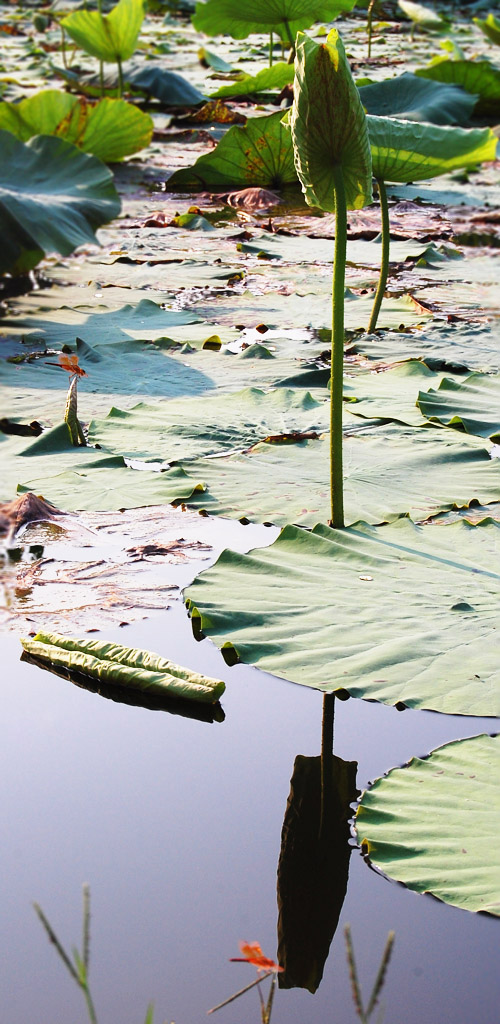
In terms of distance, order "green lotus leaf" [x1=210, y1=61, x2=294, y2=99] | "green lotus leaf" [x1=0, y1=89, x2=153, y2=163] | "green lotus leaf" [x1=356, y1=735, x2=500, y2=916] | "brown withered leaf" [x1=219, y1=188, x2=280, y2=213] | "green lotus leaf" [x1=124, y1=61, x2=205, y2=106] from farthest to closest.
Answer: "green lotus leaf" [x1=124, y1=61, x2=205, y2=106], "green lotus leaf" [x1=210, y1=61, x2=294, y2=99], "brown withered leaf" [x1=219, y1=188, x2=280, y2=213], "green lotus leaf" [x1=0, y1=89, x2=153, y2=163], "green lotus leaf" [x1=356, y1=735, x2=500, y2=916]

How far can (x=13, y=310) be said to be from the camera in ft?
12.6

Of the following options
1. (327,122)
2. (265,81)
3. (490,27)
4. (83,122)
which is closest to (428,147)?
(327,122)

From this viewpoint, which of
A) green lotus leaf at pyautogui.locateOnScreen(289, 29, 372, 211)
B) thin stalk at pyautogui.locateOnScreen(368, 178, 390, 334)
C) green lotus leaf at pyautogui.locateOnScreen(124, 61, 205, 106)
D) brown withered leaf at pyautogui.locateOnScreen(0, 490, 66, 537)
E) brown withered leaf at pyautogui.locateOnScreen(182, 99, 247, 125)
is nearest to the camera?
green lotus leaf at pyautogui.locateOnScreen(289, 29, 372, 211)

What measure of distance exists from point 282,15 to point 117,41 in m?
1.49

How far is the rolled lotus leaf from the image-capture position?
1.65 m

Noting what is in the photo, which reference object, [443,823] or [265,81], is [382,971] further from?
[265,81]

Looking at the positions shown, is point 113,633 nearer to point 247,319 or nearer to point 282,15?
point 247,319

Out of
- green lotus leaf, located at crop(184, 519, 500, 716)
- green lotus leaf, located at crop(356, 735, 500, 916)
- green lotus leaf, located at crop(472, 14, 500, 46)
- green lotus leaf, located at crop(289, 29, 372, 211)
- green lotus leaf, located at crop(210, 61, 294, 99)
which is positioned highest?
green lotus leaf, located at crop(289, 29, 372, 211)

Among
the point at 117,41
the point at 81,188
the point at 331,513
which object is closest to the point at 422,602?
the point at 331,513

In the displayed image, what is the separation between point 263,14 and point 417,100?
3.41ft

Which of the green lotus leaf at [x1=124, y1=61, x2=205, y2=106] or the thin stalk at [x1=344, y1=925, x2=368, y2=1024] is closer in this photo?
the thin stalk at [x1=344, y1=925, x2=368, y2=1024]

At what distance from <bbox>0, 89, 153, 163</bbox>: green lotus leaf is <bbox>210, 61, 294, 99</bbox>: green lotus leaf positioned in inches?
38.4

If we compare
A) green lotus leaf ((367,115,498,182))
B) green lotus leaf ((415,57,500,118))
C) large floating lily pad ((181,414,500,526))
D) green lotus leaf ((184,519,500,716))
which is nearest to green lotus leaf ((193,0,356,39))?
green lotus leaf ((415,57,500,118))

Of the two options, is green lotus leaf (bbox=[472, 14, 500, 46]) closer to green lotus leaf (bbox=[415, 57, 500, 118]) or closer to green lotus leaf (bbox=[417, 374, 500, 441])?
green lotus leaf (bbox=[415, 57, 500, 118])
